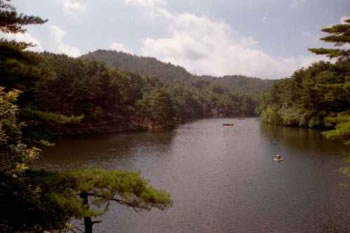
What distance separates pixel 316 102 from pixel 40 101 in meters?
58.1

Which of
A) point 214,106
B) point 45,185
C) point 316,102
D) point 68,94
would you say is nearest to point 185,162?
point 45,185

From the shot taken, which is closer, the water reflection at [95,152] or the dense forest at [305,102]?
the water reflection at [95,152]

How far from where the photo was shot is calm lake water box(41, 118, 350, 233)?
20.0m

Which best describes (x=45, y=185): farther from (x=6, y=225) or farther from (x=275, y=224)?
(x=275, y=224)

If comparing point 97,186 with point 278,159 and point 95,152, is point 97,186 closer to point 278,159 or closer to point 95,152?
point 278,159

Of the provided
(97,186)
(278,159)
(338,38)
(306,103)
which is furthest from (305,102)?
(97,186)

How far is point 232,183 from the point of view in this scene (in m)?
28.8

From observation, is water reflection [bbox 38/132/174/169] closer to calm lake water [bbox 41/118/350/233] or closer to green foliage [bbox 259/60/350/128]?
calm lake water [bbox 41/118/350/233]

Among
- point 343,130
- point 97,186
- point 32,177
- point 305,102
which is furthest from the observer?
point 305,102

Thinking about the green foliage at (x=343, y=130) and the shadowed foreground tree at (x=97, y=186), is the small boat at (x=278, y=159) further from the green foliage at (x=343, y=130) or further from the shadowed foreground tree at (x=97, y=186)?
the shadowed foreground tree at (x=97, y=186)

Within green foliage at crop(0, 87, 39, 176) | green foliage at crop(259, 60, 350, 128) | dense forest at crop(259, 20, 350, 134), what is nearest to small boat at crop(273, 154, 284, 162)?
dense forest at crop(259, 20, 350, 134)

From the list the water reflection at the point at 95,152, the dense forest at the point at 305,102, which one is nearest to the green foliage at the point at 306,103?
the dense forest at the point at 305,102

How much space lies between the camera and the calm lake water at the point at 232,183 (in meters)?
20.0

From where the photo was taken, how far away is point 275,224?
64.3 feet
